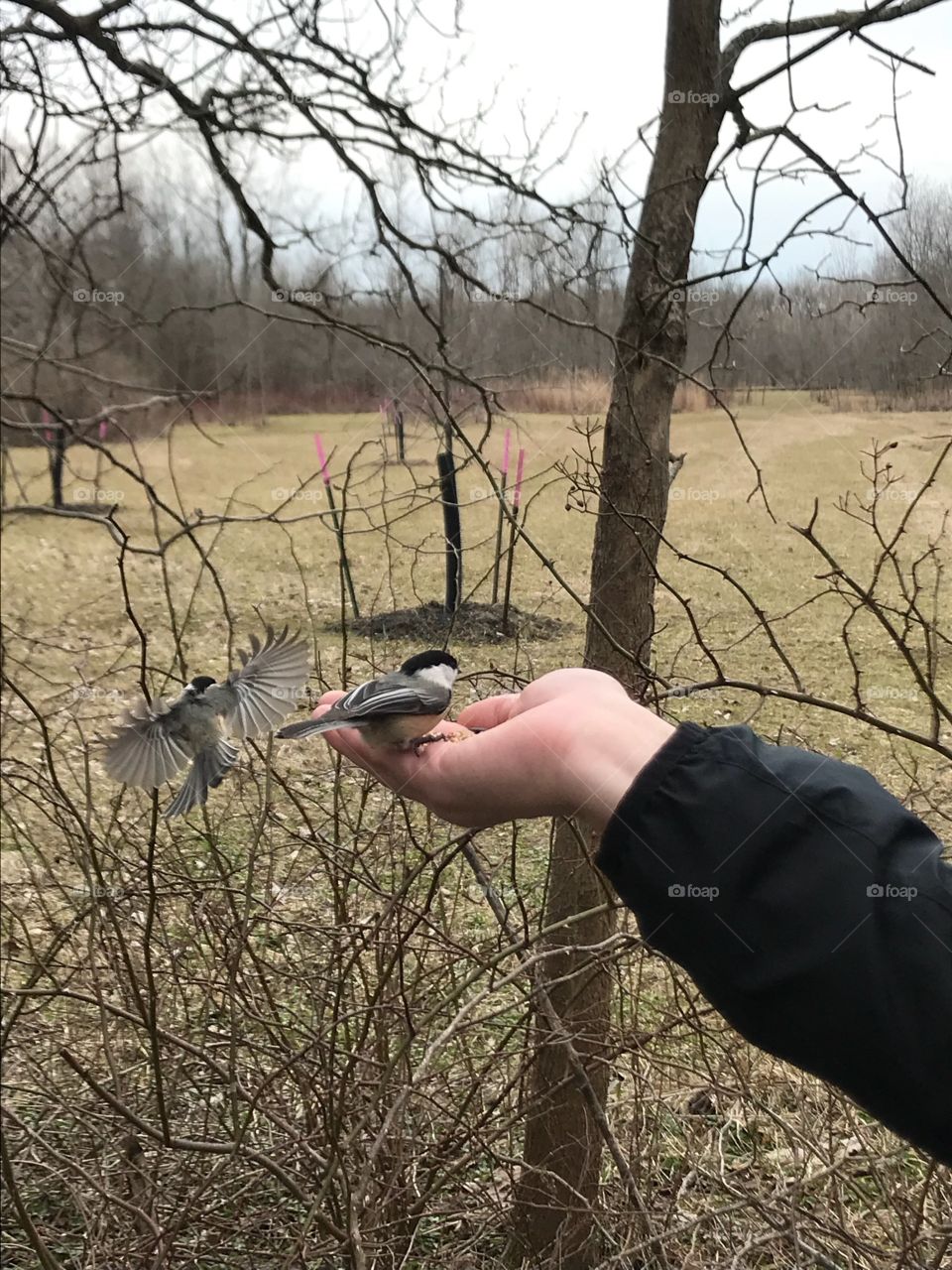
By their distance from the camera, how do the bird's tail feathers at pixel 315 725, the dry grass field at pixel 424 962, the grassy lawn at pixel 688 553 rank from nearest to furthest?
the bird's tail feathers at pixel 315 725
the dry grass field at pixel 424 962
the grassy lawn at pixel 688 553

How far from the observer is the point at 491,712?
2.44 feet

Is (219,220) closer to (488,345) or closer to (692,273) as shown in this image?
(488,345)

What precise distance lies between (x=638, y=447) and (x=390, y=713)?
58cm

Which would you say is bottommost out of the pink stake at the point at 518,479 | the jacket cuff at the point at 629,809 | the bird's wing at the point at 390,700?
→ the bird's wing at the point at 390,700

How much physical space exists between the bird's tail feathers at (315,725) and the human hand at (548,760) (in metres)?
0.06

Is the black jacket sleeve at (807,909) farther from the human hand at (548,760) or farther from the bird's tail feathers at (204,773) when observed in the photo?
the bird's tail feathers at (204,773)

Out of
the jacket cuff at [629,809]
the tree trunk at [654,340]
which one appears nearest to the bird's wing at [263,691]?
the tree trunk at [654,340]

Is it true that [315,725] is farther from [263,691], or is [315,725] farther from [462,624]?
[462,624]

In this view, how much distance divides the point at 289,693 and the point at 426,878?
2.45ft

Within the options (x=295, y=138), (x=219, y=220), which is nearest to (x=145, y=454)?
(x=219, y=220)

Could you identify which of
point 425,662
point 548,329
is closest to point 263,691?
point 425,662

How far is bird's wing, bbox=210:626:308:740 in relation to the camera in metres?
0.91

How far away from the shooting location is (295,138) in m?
1.47

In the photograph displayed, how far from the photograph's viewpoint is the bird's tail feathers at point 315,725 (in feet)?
2.26
